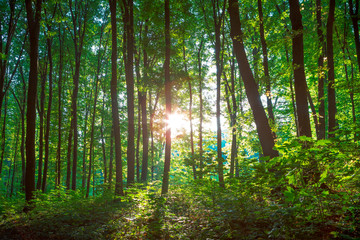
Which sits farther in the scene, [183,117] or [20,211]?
[183,117]

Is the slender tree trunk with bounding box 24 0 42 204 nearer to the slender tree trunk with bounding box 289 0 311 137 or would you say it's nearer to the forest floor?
the forest floor

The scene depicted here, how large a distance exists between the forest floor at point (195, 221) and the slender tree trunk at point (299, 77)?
2.40 m

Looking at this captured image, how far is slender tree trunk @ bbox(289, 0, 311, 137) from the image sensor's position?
574 centimetres

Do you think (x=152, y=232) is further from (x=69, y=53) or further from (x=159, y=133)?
(x=69, y=53)

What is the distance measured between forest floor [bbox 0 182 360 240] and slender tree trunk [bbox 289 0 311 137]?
2.40 meters

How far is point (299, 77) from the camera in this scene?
595 cm

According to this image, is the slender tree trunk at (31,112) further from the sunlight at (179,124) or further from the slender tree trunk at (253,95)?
the sunlight at (179,124)

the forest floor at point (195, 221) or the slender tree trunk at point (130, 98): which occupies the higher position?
the slender tree trunk at point (130, 98)

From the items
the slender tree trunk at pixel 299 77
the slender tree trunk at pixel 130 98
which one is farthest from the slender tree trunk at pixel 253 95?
the slender tree trunk at pixel 130 98

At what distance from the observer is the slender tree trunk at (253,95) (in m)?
6.06

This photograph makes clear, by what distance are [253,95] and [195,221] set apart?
3.89 m

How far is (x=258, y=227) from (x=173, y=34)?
8974 millimetres

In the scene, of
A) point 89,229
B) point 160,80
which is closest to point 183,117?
point 160,80

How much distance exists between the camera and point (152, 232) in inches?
184
